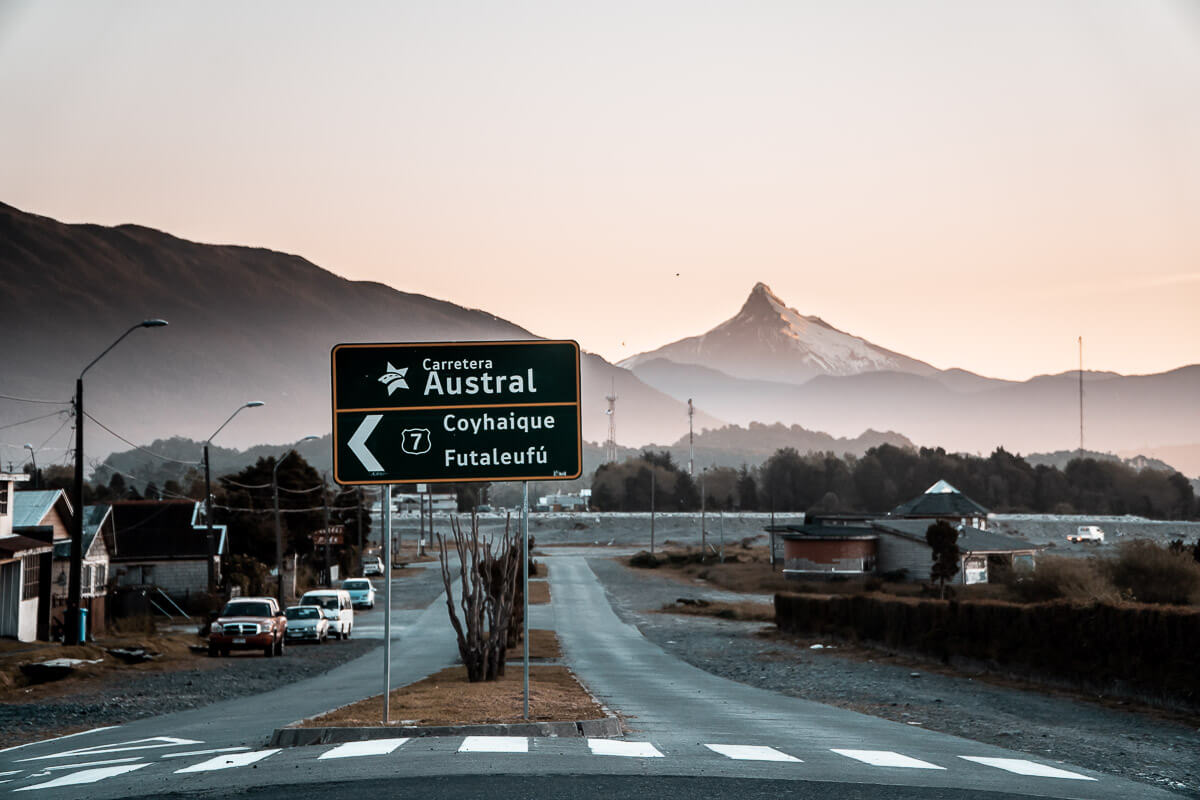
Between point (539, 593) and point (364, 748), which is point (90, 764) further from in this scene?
point (539, 593)

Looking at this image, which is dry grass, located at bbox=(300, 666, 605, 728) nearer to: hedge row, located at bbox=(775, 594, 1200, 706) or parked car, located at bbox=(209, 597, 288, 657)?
hedge row, located at bbox=(775, 594, 1200, 706)

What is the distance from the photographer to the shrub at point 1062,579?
148ft

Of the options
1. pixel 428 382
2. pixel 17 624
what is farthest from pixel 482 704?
pixel 17 624

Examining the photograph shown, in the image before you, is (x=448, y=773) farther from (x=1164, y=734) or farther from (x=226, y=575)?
(x=226, y=575)

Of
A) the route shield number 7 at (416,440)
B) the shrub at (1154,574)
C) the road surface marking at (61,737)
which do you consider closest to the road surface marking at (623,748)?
the route shield number 7 at (416,440)

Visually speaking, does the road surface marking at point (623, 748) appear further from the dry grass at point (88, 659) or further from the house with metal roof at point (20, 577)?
the house with metal roof at point (20, 577)

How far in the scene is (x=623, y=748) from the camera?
1365 cm

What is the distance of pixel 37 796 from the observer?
1182cm

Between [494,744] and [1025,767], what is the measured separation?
5748 mm

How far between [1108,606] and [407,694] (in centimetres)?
1596

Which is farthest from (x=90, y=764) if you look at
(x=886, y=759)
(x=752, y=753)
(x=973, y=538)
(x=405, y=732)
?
(x=973, y=538)

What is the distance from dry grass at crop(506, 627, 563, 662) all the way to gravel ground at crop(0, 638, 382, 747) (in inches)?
218

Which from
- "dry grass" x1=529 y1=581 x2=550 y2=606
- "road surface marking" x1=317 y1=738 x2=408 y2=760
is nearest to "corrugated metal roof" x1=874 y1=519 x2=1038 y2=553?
"dry grass" x1=529 y1=581 x2=550 y2=606

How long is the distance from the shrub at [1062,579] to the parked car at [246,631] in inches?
1066
